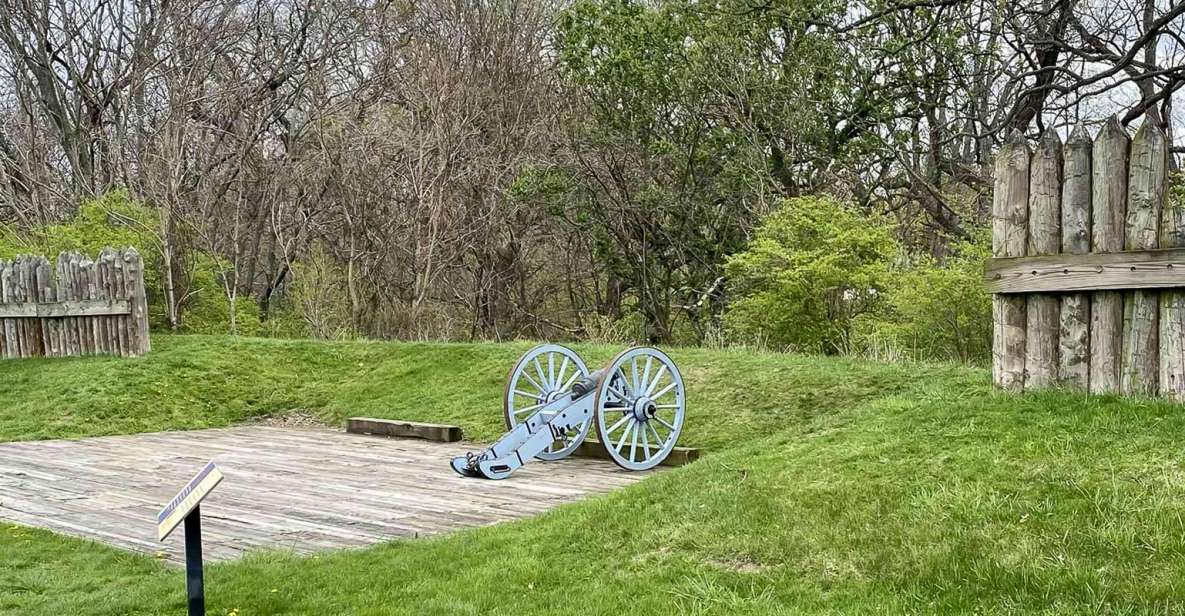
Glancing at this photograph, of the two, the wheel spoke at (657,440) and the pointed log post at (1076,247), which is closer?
the pointed log post at (1076,247)

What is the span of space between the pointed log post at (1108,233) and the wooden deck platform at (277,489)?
344cm

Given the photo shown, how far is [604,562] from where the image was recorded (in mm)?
5203

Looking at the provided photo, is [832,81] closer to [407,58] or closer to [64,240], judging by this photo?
[407,58]

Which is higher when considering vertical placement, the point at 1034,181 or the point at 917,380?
the point at 1034,181

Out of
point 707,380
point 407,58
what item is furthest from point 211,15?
point 707,380

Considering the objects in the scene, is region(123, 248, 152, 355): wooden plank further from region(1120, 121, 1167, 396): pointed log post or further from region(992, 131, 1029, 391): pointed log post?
region(1120, 121, 1167, 396): pointed log post

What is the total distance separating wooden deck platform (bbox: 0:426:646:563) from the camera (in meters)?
6.62

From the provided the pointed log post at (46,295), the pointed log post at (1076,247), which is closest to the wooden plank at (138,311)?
the pointed log post at (46,295)

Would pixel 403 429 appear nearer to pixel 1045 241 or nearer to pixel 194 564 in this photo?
pixel 1045 241

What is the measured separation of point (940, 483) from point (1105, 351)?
5.38 ft

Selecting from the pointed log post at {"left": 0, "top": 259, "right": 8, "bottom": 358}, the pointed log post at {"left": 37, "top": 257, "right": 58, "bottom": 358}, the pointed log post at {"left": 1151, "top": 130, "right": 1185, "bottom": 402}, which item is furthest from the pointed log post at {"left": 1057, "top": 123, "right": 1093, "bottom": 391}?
the pointed log post at {"left": 0, "top": 259, "right": 8, "bottom": 358}

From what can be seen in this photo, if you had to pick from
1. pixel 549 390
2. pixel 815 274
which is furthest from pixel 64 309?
pixel 815 274

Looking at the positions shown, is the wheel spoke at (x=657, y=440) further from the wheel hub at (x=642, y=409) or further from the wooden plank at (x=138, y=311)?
the wooden plank at (x=138, y=311)

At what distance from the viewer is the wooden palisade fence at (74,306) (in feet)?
46.2
